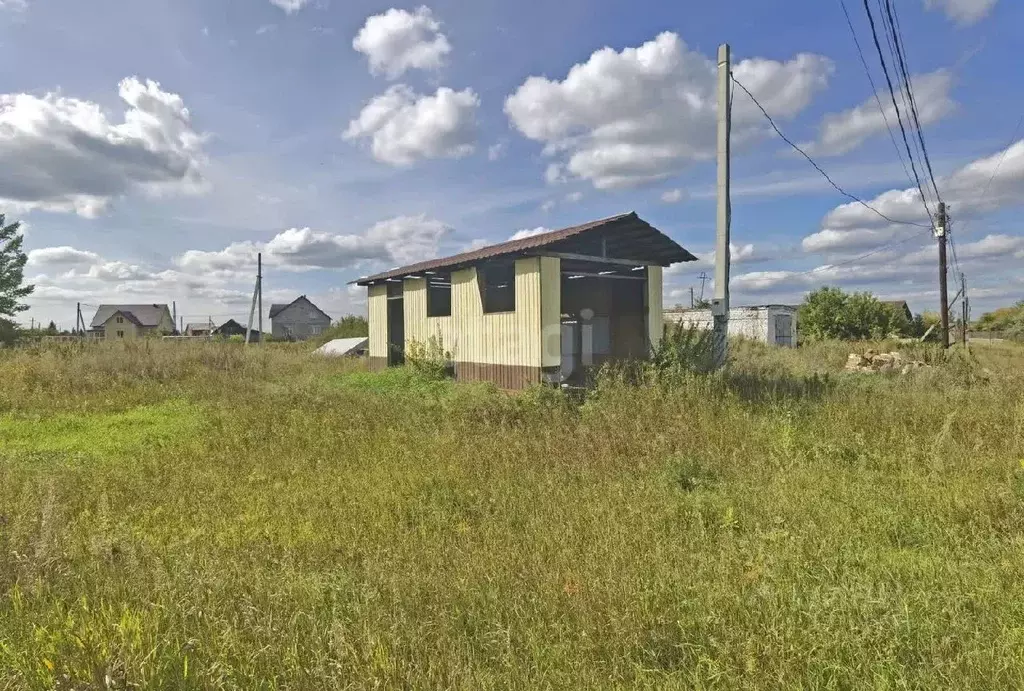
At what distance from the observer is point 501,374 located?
454 inches

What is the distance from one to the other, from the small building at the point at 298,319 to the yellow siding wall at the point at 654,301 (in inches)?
2341

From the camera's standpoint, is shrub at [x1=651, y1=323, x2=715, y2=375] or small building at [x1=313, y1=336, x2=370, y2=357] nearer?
shrub at [x1=651, y1=323, x2=715, y2=375]

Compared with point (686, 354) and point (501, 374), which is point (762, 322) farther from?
point (501, 374)

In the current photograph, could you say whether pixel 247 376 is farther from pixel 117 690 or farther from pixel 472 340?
pixel 117 690

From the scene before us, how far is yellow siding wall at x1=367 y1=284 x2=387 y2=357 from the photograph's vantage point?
17.0m

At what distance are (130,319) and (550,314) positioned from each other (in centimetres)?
7283

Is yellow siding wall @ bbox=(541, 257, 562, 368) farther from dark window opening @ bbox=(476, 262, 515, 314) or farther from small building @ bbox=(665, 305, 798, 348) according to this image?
small building @ bbox=(665, 305, 798, 348)

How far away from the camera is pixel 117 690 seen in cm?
206

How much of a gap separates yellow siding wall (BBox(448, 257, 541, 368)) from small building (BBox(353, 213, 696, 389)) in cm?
2

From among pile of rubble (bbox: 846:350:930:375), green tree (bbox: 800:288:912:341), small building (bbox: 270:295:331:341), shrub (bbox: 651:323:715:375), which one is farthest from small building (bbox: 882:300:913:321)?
small building (bbox: 270:295:331:341)

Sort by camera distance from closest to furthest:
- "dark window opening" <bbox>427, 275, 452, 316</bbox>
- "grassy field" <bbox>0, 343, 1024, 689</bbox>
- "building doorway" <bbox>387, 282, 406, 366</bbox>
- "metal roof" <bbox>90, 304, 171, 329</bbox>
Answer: "grassy field" <bbox>0, 343, 1024, 689</bbox> < "dark window opening" <bbox>427, 275, 452, 316</bbox> < "building doorway" <bbox>387, 282, 406, 366</bbox> < "metal roof" <bbox>90, 304, 171, 329</bbox>

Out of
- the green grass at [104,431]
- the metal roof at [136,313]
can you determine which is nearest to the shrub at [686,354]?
the green grass at [104,431]

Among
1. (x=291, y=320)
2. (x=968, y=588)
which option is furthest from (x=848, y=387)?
(x=291, y=320)

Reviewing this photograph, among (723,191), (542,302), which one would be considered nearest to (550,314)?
(542,302)
